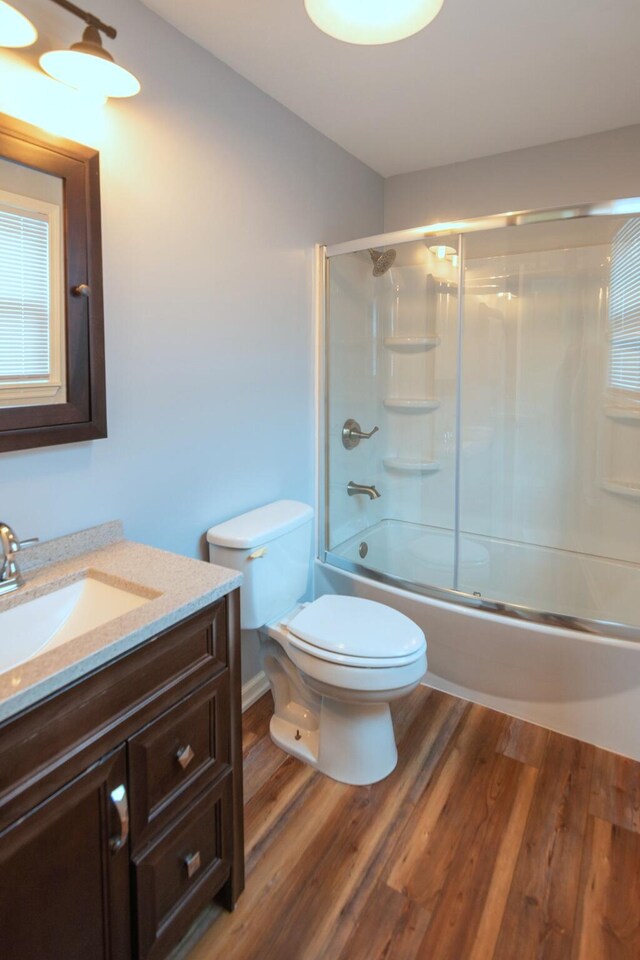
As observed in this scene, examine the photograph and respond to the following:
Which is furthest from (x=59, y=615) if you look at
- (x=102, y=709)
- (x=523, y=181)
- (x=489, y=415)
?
(x=523, y=181)

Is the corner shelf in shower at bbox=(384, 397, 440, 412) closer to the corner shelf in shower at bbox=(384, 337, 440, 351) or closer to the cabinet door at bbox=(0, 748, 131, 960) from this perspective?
the corner shelf in shower at bbox=(384, 337, 440, 351)

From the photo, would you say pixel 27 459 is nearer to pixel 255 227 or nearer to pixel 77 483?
pixel 77 483

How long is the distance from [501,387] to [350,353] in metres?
0.77

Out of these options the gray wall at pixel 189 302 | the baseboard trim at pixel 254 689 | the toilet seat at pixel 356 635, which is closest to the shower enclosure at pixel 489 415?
the gray wall at pixel 189 302

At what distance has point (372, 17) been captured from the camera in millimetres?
1206

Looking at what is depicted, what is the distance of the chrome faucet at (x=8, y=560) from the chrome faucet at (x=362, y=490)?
66.9 inches

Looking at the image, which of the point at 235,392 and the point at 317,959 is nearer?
the point at 317,959

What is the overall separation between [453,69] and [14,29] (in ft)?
4.48

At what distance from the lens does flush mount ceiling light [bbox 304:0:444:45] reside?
3.85 feet

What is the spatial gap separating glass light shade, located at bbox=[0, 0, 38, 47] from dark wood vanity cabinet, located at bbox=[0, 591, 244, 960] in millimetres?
1265

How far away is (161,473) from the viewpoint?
67.1 inches

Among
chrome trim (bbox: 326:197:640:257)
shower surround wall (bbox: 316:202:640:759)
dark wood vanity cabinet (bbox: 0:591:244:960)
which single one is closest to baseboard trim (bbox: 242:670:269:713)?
shower surround wall (bbox: 316:202:640:759)

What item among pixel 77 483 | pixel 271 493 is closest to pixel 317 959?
pixel 77 483

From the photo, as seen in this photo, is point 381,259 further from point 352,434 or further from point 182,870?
point 182,870
